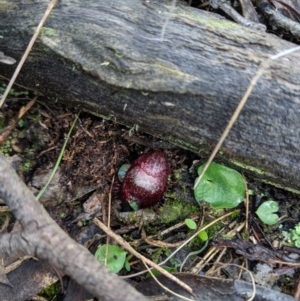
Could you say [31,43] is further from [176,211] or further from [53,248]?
[176,211]

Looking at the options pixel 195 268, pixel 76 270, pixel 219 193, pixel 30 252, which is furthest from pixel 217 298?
pixel 30 252

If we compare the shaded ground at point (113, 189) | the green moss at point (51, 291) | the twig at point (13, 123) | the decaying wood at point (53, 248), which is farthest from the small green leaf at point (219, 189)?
the twig at point (13, 123)

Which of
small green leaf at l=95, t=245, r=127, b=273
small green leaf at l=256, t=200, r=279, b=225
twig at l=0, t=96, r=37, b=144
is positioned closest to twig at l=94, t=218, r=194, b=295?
small green leaf at l=95, t=245, r=127, b=273

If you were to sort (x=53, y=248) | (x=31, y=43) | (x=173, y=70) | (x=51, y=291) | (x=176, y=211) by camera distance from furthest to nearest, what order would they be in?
(x=176, y=211) → (x=51, y=291) → (x=31, y=43) → (x=173, y=70) → (x=53, y=248)

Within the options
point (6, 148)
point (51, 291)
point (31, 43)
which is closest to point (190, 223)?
point (51, 291)

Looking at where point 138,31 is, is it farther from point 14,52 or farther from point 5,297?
point 5,297

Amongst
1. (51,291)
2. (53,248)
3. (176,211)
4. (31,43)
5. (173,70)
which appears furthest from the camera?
(176,211)

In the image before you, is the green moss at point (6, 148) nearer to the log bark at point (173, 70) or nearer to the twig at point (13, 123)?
the twig at point (13, 123)
